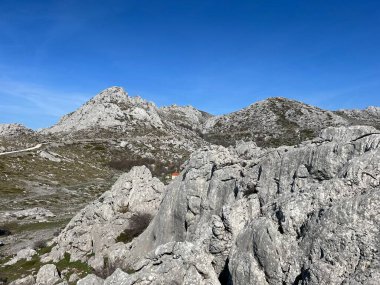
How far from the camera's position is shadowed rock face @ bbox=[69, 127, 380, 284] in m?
16.9

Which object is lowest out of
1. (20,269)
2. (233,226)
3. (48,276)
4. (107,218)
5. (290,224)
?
(20,269)

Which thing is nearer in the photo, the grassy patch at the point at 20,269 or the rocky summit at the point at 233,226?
the rocky summit at the point at 233,226

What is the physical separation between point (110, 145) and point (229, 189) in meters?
169

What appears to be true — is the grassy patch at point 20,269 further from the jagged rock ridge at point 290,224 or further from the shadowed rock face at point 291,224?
the shadowed rock face at point 291,224

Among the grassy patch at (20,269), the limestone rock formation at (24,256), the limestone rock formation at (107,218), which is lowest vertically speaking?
the grassy patch at (20,269)

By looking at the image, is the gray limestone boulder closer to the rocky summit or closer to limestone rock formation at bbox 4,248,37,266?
the rocky summit

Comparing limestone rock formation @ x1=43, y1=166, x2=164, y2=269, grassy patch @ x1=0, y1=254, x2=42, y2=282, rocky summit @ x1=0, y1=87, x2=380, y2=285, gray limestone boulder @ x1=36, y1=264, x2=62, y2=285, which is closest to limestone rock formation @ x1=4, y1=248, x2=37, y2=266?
rocky summit @ x1=0, y1=87, x2=380, y2=285

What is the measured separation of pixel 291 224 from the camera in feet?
65.0

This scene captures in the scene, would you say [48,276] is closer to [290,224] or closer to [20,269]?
[20,269]

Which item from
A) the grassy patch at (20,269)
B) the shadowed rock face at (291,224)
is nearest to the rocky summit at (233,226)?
the shadowed rock face at (291,224)

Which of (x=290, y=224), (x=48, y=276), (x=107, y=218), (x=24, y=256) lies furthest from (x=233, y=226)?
(x=24, y=256)

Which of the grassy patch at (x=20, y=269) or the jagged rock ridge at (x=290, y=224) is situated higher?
the jagged rock ridge at (x=290, y=224)

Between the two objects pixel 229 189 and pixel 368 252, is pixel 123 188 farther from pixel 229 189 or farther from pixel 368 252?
pixel 368 252

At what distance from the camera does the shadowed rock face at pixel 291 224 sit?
16.9 metres
